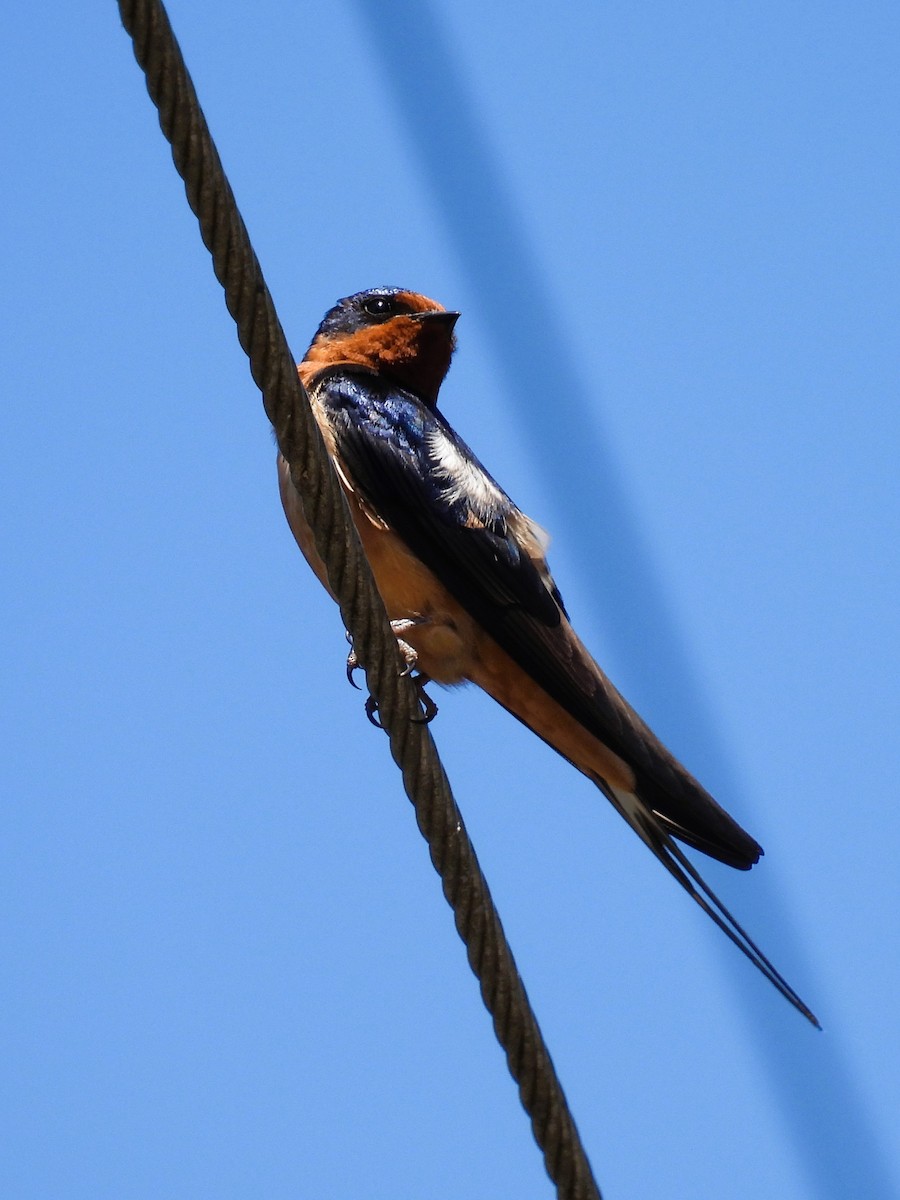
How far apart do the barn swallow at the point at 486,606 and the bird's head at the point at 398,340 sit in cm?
34

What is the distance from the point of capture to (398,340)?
3742mm

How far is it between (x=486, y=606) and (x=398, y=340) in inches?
37.3

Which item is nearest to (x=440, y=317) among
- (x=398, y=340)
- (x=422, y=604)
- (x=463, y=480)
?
(x=398, y=340)

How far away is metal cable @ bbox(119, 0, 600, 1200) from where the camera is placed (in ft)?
5.61

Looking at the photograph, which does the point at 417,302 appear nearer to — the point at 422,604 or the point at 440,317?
the point at 440,317

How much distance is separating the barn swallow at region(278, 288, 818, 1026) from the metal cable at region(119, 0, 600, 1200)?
0.80 meters

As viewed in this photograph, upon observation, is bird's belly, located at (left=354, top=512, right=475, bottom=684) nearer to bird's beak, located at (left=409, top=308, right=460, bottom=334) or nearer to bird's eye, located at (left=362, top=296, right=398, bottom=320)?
bird's beak, located at (left=409, top=308, right=460, bottom=334)

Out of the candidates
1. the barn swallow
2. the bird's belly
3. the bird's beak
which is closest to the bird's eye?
the bird's beak

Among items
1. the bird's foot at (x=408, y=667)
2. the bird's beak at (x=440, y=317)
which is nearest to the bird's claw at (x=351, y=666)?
the bird's foot at (x=408, y=667)

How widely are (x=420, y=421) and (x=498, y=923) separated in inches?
63.7

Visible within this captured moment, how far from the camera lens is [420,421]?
338cm

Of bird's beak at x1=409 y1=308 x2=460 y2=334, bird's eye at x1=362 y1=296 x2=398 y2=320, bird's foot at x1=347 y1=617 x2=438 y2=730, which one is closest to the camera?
bird's foot at x1=347 y1=617 x2=438 y2=730

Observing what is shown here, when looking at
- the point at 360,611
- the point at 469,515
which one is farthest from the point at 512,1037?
the point at 469,515

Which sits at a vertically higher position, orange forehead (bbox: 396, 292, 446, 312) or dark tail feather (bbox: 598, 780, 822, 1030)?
orange forehead (bbox: 396, 292, 446, 312)
